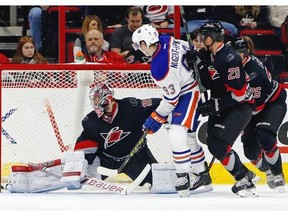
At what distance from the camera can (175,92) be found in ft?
21.9

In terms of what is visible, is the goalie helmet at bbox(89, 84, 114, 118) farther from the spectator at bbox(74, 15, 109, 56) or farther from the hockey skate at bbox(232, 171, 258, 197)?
the hockey skate at bbox(232, 171, 258, 197)

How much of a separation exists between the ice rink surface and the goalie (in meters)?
0.11

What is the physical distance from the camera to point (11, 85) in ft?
24.4

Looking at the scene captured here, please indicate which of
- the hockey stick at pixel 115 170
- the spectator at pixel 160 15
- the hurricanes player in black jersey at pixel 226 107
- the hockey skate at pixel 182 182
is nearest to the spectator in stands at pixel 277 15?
the spectator at pixel 160 15

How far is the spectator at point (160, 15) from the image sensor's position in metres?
8.06

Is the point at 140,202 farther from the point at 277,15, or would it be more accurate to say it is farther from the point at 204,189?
the point at 277,15

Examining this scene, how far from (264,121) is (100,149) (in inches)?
41.3

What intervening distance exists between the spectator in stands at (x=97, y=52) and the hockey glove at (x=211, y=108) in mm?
970

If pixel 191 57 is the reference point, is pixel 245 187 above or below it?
below

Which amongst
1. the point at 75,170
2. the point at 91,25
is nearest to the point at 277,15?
the point at 91,25

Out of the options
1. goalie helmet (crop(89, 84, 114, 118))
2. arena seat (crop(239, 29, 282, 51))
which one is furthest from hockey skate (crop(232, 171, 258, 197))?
arena seat (crop(239, 29, 282, 51))

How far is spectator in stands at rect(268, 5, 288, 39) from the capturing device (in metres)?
8.57

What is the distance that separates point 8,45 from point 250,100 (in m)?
2.67
